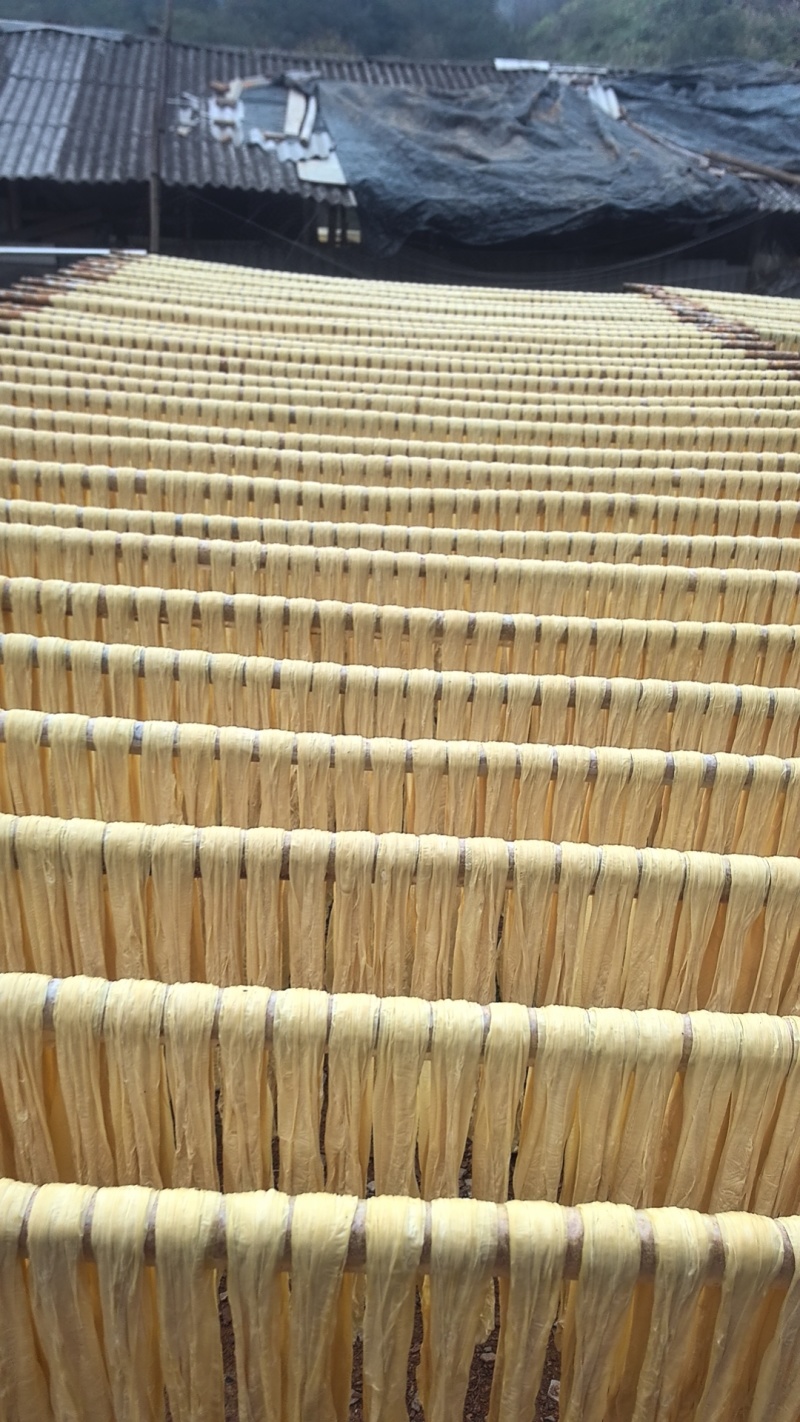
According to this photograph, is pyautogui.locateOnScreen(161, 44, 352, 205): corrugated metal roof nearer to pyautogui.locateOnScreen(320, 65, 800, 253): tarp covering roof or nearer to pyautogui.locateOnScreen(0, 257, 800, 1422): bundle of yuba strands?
pyautogui.locateOnScreen(320, 65, 800, 253): tarp covering roof

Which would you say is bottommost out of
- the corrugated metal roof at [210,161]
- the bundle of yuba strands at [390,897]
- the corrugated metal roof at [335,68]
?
the bundle of yuba strands at [390,897]

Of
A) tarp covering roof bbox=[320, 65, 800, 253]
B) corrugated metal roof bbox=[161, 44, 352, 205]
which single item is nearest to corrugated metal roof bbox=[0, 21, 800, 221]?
corrugated metal roof bbox=[161, 44, 352, 205]

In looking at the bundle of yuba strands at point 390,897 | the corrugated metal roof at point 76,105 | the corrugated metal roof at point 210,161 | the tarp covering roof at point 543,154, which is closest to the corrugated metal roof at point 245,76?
the corrugated metal roof at point 210,161

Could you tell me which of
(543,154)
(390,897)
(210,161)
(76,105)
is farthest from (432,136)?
(390,897)

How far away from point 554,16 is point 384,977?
18.3m

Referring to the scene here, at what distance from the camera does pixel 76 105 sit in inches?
368

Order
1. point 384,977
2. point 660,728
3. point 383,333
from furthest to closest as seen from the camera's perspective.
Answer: point 383,333
point 660,728
point 384,977

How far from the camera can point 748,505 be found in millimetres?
2482

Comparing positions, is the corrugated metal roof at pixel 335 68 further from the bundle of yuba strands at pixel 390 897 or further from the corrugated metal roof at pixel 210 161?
the bundle of yuba strands at pixel 390 897

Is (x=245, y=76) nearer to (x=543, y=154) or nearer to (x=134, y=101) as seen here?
(x=134, y=101)

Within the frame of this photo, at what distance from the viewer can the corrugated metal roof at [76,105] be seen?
844 cm

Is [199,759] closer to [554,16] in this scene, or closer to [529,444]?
[529,444]

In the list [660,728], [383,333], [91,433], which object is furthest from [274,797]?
[383,333]

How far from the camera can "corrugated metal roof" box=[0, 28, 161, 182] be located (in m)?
8.44
